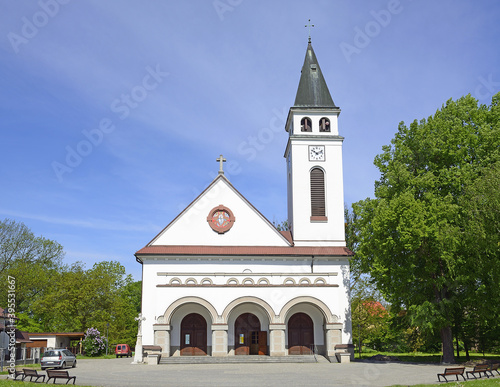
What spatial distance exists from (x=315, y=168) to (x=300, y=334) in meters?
12.3

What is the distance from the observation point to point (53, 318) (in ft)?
175

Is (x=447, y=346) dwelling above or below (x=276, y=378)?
above

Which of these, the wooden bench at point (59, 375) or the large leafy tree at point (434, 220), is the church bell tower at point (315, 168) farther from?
the wooden bench at point (59, 375)

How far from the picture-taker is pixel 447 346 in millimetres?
27594

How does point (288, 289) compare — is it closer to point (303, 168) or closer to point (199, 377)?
point (303, 168)

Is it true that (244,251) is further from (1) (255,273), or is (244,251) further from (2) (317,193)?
(2) (317,193)

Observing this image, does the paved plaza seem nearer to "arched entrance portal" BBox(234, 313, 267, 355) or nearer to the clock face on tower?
"arched entrance portal" BBox(234, 313, 267, 355)

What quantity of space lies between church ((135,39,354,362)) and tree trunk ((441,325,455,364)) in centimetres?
601

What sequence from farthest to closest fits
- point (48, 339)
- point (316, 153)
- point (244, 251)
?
point (48, 339)
point (316, 153)
point (244, 251)

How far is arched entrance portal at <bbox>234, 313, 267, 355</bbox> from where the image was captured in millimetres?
32844

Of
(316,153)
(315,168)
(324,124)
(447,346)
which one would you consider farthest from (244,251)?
(447,346)

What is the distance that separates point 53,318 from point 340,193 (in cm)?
3605

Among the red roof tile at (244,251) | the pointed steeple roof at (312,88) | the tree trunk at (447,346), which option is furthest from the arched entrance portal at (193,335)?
the pointed steeple roof at (312,88)

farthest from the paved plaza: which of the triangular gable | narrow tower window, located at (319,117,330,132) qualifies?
narrow tower window, located at (319,117,330,132)
